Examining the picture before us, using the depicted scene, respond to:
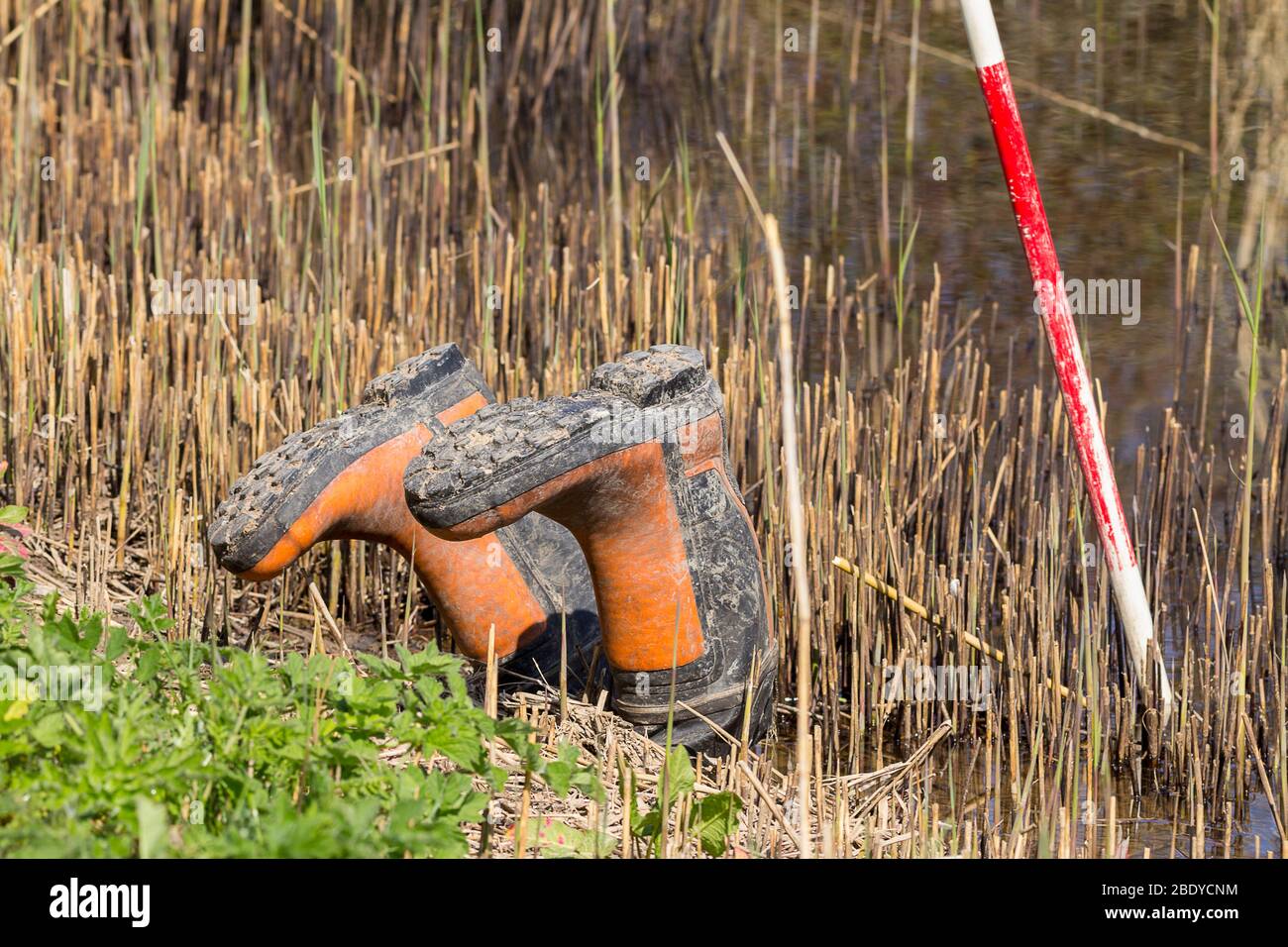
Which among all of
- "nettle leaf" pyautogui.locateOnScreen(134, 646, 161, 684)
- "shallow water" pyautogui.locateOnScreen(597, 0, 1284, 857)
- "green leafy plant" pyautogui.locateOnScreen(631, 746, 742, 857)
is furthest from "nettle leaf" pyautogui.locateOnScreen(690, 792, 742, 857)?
"nettle leaf" pyautogui.locateOnScreen(134, 646, 161, 684)

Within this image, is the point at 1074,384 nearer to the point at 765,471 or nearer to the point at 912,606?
the point at 912,606

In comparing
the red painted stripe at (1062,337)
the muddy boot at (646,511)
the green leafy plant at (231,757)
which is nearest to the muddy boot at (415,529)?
the muddy boot at (646,511)

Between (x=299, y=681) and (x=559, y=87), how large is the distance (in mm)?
5940

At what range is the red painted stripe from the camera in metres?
2.95

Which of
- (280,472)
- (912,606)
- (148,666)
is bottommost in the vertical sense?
(912,606)

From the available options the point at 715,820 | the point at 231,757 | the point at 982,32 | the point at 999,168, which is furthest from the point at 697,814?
the point at 999,168

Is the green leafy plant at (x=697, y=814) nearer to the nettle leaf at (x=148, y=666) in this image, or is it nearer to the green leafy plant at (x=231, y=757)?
the green leafy plant at (x=231, y=757)

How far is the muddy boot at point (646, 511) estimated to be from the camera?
2.49 metres

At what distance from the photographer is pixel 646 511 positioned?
105 inches

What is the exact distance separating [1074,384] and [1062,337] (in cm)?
9

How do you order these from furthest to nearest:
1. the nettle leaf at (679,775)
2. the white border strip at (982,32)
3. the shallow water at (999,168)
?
the shallow water at (999,168) → the white border strip at (982,32) → the nettle leaf at (679,775)

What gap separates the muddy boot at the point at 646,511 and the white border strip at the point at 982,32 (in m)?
0.76

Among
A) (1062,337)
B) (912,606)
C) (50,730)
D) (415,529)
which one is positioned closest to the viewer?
(50,730)

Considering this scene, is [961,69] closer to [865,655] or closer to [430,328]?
[430,328]
